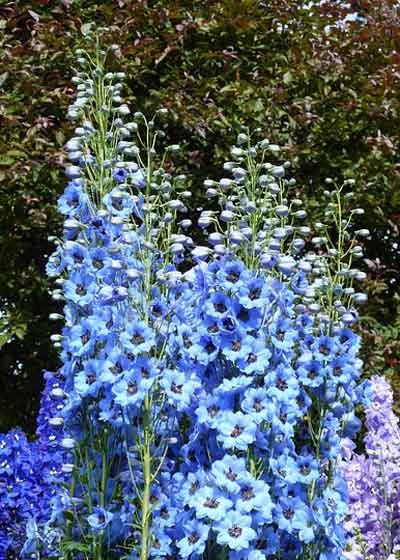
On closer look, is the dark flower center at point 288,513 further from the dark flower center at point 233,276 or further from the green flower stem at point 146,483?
the dark flower center at point 233,276

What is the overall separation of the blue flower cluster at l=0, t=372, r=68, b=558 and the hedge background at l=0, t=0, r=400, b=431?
72 cm

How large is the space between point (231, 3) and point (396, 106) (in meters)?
0.94

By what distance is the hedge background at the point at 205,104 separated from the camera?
4.17m

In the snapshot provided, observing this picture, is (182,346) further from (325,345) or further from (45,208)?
(45,208)

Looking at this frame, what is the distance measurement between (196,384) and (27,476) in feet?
4.04

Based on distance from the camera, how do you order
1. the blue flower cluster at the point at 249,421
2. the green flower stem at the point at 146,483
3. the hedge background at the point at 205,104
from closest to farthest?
the blue flower cluster at the point at 249,421, the green flower stem at the point at 146,483, the hedge background at the point at 205,104

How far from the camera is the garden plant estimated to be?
2.30 meters

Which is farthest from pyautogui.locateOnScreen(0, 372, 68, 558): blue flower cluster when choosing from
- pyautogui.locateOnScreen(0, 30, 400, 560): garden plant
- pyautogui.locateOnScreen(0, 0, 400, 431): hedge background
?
pyautogui.locateOnScreen(0, 0, 400, 431): hedge background

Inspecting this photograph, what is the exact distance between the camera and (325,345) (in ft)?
8.34

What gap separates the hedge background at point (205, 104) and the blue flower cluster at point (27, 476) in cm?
72

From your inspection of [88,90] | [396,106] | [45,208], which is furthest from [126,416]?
[396,106]

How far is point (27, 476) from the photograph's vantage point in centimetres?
332

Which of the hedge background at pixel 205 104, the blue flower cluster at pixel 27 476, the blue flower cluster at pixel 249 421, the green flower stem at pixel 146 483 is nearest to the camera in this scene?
the blue flower cluster at pixel 249 421

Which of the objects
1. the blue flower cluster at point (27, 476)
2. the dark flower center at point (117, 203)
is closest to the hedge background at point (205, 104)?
the blue flower cluster at point (27, 476)
